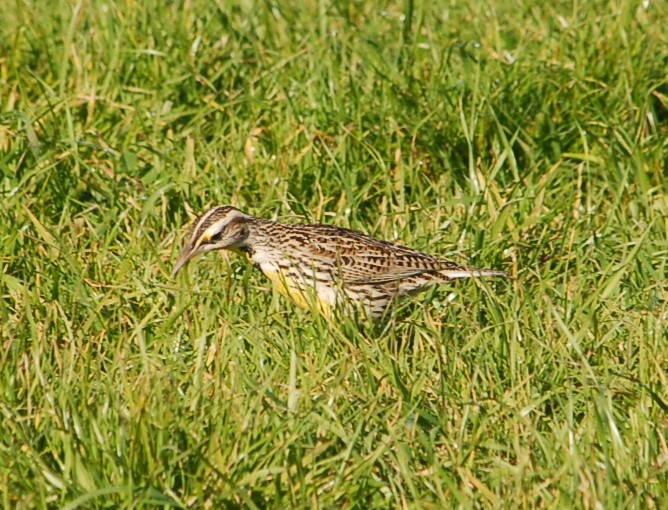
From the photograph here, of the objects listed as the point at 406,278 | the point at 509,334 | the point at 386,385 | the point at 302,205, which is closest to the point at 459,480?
the point at 386,385

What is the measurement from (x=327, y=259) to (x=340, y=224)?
0.83 meters

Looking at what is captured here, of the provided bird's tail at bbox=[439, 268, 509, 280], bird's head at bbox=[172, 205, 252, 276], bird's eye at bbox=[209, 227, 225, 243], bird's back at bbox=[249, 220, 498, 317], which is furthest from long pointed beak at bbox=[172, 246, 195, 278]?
bird's tail at bbox=[439, 268, 509, 280]

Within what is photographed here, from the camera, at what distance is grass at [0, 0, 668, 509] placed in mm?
5328

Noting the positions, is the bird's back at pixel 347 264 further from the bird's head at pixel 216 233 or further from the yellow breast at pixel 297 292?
the bird's head at pixel 216 233

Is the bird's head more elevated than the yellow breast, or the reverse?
the bird's head

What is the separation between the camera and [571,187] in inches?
339

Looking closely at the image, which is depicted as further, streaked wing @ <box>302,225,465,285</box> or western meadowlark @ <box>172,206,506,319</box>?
streaked wing @ <box>302,225,465,285</box>

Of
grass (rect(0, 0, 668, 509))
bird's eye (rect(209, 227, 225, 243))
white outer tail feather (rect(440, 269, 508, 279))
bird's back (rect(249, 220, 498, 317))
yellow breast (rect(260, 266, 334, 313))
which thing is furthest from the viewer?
bird's back (rect(249, 220, 498, 317))

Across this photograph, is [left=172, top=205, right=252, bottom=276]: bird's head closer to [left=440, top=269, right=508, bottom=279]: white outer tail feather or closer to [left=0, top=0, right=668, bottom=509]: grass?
[left=0, top=0, right=668, bottom=509]: grass

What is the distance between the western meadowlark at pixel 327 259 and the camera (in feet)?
24.0

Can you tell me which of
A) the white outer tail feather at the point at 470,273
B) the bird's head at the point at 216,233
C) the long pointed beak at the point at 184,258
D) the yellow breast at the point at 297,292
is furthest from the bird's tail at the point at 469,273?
the long pointed beak at the point at 184,258

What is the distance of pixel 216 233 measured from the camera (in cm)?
730

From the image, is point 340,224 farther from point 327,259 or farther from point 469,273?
point 469,273

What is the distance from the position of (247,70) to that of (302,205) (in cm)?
168
